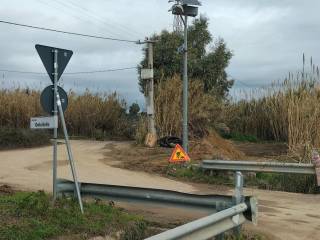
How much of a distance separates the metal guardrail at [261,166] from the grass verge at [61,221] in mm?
6081

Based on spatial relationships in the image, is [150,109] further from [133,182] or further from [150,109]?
[133,182]

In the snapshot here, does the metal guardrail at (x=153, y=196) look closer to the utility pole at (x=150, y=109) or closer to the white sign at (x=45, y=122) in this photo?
the white sign at (x=45, y=122)

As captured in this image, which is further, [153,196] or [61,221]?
[153,196]

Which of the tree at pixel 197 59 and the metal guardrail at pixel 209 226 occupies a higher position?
the tree at pixel 197 59

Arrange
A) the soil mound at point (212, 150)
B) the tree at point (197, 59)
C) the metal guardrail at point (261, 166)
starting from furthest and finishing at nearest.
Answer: the tree at point (197, 59)
the soil mound at point (212, 150)
the metal guardrail at point (261, 166)

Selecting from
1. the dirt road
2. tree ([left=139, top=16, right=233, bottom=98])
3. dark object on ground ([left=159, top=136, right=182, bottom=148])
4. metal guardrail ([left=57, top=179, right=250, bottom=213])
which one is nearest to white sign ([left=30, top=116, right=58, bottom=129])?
metal guardrail ([left=57, top=179, right=250, bottom=213])

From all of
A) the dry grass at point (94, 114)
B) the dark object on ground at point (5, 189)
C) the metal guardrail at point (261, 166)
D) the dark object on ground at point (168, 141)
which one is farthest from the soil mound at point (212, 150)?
the dry grass at point (94, 114)

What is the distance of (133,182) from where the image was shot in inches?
577

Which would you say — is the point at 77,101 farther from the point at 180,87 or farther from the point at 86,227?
the point at 86,227

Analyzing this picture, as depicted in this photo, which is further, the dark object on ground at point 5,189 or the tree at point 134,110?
the tree at point 134,110

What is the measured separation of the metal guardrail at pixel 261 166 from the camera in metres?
14.3

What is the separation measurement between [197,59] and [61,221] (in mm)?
21828

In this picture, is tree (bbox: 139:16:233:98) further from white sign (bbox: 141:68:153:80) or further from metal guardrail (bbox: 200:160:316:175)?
metal guardrail (bbox: 200:160:316:175)

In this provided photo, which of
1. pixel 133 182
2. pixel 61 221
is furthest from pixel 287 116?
pixel 61 221
